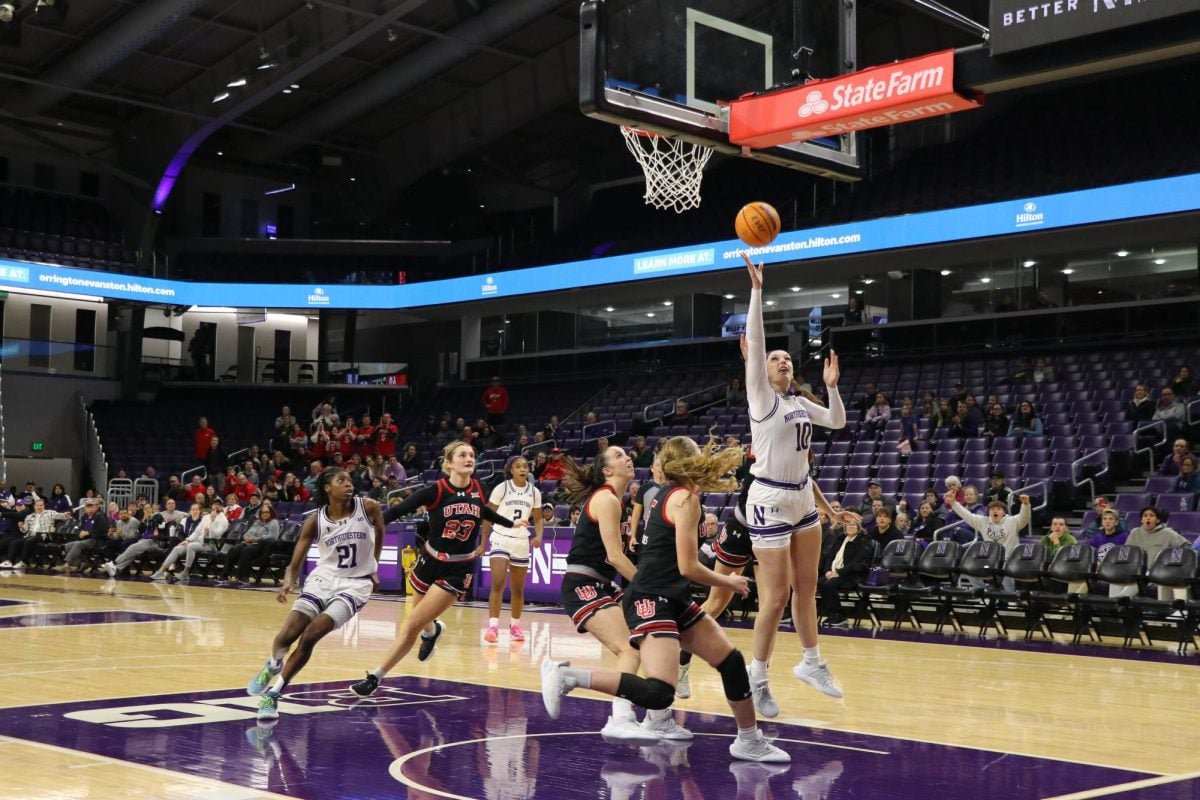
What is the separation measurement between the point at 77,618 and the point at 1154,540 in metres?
11.0

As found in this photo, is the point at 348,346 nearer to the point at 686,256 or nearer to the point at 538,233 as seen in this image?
the point at 538,233

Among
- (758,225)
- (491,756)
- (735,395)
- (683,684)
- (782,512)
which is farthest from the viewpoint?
(735,395)

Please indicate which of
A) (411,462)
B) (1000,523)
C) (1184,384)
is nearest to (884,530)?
(1000,523)

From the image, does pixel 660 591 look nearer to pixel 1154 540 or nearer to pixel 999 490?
pixel 1154 540

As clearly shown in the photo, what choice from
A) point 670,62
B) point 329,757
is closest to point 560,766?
point 329,757

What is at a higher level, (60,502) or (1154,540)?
(1154,540)

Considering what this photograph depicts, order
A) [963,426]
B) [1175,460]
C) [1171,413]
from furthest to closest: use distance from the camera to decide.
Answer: [963,426], [1171,413], [1175,460]

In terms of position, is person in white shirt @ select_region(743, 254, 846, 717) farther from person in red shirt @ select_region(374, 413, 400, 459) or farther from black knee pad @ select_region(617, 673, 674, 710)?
person in red shirt @ select_region(374, 413, 400, 459)

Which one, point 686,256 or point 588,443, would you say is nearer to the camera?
point 588,443

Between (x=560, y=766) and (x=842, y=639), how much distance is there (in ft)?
24.0

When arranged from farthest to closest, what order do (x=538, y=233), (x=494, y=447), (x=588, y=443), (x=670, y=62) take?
(x=538, y=233)
(x=494, y=447)
(x=588, y=443)
(x=670, y=62)

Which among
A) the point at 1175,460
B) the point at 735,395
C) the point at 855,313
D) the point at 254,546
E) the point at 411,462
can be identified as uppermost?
the point at 855,313

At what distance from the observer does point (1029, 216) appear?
70.3 ft

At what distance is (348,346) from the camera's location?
34.9 metres
